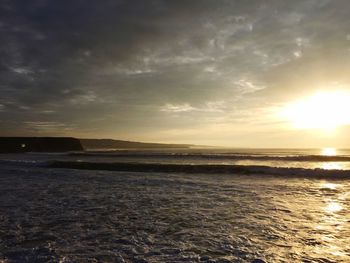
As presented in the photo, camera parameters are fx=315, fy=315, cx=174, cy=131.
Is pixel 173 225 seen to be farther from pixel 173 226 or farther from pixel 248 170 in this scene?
pixel 248 170

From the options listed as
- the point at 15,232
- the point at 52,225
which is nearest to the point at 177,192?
the point at 52,225

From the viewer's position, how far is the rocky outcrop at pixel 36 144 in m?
93.6

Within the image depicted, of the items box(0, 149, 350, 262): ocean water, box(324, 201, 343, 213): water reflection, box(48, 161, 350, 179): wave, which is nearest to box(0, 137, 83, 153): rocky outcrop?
box(48, 161, 350, 179): wave

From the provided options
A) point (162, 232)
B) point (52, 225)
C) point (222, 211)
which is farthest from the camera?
point (222, 211)

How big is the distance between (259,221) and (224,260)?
3.97 metres

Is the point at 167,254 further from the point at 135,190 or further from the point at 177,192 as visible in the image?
the point at 135,190

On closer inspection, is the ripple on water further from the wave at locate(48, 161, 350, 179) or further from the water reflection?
the wave at locate(48, 161, 350, 179)

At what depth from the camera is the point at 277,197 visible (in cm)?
1553

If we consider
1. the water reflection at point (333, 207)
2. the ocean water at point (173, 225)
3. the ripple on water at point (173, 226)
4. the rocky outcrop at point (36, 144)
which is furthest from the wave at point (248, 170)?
the rocky outcrop at point (36, 144)

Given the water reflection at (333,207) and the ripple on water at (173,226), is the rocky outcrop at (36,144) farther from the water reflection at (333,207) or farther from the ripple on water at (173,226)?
the water reflection at (333,207)

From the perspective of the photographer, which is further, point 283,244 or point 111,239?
point 111,239

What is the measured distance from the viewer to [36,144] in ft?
331

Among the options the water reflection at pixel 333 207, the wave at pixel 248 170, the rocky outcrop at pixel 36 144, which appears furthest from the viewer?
the rocky outcrop at pixel 36 144

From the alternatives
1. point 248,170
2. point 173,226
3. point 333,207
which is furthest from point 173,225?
point 248,170
